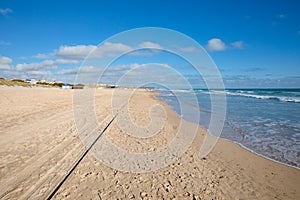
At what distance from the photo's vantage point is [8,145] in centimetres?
566

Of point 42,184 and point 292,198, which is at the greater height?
point 42,184

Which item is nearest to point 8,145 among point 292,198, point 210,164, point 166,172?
point 166,172

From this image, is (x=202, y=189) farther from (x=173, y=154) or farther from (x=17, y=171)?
(x=17, y=171)

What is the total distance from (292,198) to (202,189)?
71.1 inches

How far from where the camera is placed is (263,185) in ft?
13.6

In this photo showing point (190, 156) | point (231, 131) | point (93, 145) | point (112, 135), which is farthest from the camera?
point (231, 131)

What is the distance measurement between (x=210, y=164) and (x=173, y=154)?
1.11 metres

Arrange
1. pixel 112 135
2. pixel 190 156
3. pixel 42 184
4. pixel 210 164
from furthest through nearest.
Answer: pixel 112 135 < pixel 190 156 < pixel 210 164 < pixel 42 184

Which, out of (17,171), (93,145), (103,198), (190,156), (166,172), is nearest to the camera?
(103,198)

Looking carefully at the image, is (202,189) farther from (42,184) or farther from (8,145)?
(8,145)

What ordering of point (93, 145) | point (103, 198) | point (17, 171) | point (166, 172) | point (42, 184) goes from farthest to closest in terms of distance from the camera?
point (93, 145), point (166, 172), point (17, 171), point (42, 184), point (103, 198)

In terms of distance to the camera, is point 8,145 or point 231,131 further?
point 231,131

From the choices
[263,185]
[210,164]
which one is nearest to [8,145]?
[210,164]

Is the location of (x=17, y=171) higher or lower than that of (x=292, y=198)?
higher
